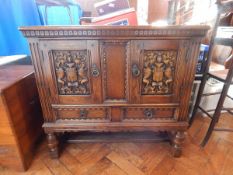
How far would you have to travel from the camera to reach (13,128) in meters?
0.91

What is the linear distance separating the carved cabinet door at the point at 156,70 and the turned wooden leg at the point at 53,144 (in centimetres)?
57

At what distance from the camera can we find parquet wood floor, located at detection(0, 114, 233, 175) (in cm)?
104

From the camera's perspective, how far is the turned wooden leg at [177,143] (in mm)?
1039

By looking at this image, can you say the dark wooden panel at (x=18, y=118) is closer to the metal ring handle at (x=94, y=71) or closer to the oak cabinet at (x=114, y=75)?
the oak cabinet at (x=114, y=75)

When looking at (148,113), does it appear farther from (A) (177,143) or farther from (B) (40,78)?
(B) (40,78)

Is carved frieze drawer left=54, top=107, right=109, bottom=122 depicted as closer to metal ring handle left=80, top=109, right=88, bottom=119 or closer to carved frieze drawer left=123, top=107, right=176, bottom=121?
metal ring handle left=80, top=109, right=88, bottom=119

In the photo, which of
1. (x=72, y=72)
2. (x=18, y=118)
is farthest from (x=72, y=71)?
(x=18, y=118)

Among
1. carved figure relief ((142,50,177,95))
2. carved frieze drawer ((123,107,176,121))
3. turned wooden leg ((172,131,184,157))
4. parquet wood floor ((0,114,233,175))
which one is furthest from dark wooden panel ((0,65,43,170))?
turned wooden leg ((172,131,184,157))

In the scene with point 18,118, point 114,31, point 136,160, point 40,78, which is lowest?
point 136,160

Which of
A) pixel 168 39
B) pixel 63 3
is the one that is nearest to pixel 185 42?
pixel 168 39

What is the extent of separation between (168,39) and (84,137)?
966mm

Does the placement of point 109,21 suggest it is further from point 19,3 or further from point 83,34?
point 19,3

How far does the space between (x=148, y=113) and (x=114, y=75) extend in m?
0.32

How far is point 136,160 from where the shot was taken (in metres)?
1.12
